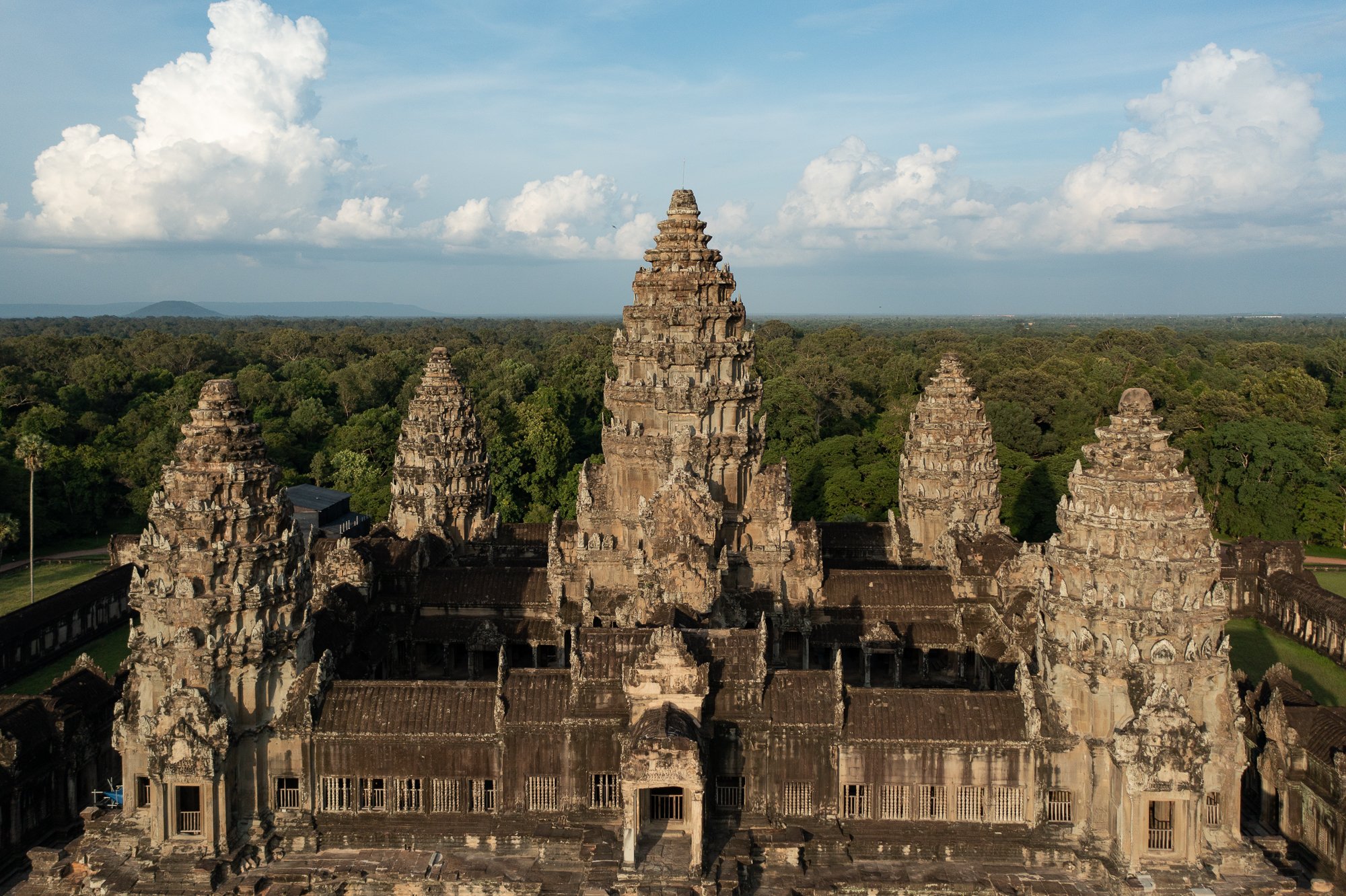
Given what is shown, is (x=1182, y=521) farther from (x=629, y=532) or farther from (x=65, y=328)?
(x=65, y=328)

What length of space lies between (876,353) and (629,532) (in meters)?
61.6

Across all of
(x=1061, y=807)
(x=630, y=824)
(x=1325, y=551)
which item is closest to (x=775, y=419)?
(x=1325, y=551)

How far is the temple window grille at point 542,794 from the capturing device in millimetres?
18578

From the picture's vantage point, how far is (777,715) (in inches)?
728

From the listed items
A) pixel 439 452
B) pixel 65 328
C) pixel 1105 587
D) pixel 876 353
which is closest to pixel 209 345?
pixel 876 353

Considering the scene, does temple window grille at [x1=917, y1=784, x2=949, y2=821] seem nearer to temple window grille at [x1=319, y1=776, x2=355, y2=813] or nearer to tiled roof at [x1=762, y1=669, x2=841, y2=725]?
tiled roof at [x1=762, y1=669, x2=841, y2=725]

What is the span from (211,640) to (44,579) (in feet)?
102

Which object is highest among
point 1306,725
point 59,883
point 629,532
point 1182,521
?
point 1182,521

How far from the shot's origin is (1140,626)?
59.5ft

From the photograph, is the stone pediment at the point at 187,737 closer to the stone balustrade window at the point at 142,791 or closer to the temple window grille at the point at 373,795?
the stone balustrade window at the point at 142,791

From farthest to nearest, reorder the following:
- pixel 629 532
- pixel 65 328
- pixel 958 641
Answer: pixel 65 328
pixel 629 532
pixel 958 641

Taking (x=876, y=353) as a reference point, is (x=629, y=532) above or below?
below

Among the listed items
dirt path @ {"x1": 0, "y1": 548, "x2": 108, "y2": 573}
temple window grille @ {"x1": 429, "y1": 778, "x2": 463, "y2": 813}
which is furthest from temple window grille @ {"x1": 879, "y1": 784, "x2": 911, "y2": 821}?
dirt path @ {"x1": 0, "y1": 548, "x2": 108, "y2": 573}

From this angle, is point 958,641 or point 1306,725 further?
point 958,641
